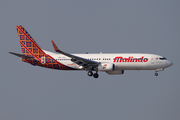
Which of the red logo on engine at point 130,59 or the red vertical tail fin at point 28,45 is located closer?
the red logo on engine at point 130,59

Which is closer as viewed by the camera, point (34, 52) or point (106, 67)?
point (106, 67)

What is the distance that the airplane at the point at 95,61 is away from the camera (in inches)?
2557

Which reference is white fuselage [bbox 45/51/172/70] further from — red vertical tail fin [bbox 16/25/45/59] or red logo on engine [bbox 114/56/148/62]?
red vertical tail fin [bbox 16/25/45/59]

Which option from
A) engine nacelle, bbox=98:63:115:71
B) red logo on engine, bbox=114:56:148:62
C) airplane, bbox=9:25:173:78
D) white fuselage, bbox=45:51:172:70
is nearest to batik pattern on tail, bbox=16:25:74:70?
airplane, bbox=9:25:173:78

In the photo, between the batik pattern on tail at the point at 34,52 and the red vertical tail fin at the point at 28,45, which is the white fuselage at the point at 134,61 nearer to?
the batik pattern on tail at the point at 34,52

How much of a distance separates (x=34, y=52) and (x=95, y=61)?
13.5 m

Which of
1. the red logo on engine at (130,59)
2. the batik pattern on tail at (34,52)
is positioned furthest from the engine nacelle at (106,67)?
the batik pattern on tail at (34,52)

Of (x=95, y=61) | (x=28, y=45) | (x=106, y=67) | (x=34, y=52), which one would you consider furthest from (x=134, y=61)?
(x=28, y=45)

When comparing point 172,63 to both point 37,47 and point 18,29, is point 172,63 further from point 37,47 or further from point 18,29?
point 18,29

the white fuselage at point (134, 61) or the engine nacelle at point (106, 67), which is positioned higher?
the white fuselage at point (134, 61)

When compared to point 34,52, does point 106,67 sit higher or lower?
lower

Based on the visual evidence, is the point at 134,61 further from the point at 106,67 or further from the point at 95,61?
the point at 95,61

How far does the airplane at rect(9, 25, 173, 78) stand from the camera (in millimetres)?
64938

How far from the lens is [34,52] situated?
70250 mm
